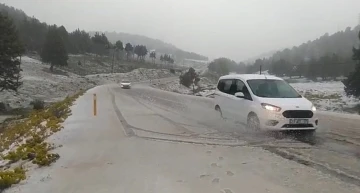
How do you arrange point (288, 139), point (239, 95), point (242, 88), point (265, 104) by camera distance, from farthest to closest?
1. point (242, 88)
2. point (239, 95)
3. point (265, 104)
4. point (288, 139)

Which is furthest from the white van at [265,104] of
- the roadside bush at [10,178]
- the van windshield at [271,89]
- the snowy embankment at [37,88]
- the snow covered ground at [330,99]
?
the snowy embankment at [37,88]

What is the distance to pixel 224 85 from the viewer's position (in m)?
12.9

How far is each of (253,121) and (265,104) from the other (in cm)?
72

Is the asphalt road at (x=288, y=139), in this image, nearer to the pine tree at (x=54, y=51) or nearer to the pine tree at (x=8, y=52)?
the pine tree at (x=8, y=52)

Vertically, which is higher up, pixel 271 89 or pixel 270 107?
pixel 271 89

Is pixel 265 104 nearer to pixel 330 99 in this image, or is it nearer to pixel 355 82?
pixel 355 82

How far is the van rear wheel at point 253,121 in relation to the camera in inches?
382

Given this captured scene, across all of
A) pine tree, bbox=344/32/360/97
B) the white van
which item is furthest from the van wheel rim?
pine tree, bbox=344/32/360/97

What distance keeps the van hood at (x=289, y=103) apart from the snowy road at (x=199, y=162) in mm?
871

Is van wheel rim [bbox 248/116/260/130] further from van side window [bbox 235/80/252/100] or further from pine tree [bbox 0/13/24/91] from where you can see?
pine tree [bbox 0/13/24/91]

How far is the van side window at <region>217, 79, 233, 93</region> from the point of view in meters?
12.4

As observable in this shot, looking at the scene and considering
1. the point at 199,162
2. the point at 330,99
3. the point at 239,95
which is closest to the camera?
the point at 199,162

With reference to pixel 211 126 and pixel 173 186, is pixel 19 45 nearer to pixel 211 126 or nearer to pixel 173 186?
pixel 211 126

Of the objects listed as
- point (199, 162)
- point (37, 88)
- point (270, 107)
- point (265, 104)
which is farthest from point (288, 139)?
point (37, 88)
